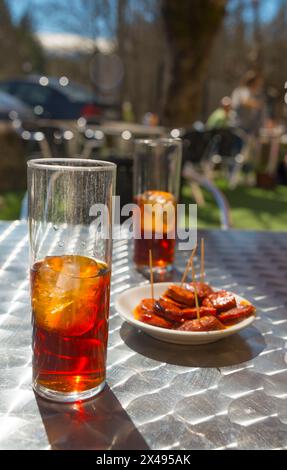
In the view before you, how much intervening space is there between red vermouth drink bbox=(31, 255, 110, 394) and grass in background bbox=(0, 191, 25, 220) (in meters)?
4.72

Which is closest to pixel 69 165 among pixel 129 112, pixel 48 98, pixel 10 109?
pixel 10 109

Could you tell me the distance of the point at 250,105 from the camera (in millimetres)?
9133

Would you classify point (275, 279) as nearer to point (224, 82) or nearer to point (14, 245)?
point (14, 245)

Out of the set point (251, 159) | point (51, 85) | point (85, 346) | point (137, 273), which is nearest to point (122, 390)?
point (85, 346)

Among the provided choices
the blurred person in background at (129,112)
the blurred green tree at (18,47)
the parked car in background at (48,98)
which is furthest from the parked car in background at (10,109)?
the blurred green tree at (18,47)

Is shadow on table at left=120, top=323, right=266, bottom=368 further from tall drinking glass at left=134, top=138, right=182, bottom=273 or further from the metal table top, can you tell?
tall drinking glass at left=134, top=138, right=182, bottom=273

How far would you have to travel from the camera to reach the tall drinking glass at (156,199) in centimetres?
140

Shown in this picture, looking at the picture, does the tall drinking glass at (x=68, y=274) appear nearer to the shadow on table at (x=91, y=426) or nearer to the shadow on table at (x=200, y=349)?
the shadow on table at (x=91, y=426)

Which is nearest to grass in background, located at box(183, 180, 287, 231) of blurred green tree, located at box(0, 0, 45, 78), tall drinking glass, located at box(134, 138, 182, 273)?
tall drinking glass, located at box(134, 138, 182, 273)

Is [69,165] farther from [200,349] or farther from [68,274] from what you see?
[200,349]

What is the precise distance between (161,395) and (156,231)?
675mm

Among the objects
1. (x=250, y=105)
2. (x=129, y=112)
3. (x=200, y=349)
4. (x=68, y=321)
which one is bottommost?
(x=200, y=349)

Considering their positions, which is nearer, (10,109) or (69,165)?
(69,165)

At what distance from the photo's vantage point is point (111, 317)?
1.06 m
